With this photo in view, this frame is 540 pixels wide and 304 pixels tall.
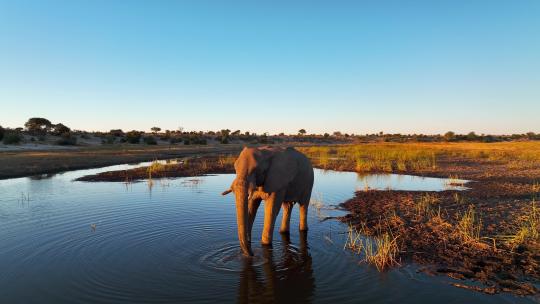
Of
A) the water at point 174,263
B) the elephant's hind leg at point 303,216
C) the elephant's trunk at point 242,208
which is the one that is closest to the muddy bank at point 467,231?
the water at point 174,263

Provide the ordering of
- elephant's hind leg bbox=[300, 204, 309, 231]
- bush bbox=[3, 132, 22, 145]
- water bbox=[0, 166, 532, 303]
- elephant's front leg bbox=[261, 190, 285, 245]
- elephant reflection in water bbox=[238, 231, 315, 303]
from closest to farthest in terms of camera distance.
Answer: elephant reflection in water bbox=[238, 231, 315, 303] < water bbox=[0, 166, 532, 303] < elephant's front leg bbox=[261, 190, 285, 245] < elephant's hind leg bbox=[300, 204, 309, 231] < bush bbox=[3, 132, 22, 145]

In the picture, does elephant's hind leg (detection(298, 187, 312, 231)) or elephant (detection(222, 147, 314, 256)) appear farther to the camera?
elephant's hind leg (detection(298, 187, 312, 231))

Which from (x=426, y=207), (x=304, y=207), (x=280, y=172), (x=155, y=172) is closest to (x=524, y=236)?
(x=426, y=207)

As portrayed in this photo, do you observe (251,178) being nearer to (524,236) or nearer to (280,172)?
(280,172)

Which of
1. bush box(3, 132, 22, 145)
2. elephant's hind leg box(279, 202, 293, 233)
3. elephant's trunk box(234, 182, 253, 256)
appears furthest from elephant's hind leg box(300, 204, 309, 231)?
bush box(3, 132, 22, 145)

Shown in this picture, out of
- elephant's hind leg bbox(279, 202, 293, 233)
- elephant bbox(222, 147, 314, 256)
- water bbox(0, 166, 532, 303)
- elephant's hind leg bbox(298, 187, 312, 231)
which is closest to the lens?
water bbox(0, 166, 532, 303)

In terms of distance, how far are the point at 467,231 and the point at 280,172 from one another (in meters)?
5.62

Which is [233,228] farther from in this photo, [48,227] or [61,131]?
[61,131]

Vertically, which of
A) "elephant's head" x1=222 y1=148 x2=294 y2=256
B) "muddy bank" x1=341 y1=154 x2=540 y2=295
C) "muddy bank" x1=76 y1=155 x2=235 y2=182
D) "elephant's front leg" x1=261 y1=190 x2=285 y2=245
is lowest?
"muddy bank" x1=341 y1=154 x2=540 y2=295

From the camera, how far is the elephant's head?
8000 mm

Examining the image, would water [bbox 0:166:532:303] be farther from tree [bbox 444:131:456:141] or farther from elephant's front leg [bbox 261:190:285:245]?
tree [bbox 444:131:456:141]

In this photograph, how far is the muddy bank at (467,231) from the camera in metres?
7.64

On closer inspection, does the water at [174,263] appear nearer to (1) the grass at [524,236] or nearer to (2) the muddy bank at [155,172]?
(1) the grass at [524,236]

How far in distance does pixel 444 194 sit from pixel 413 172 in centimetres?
1059
